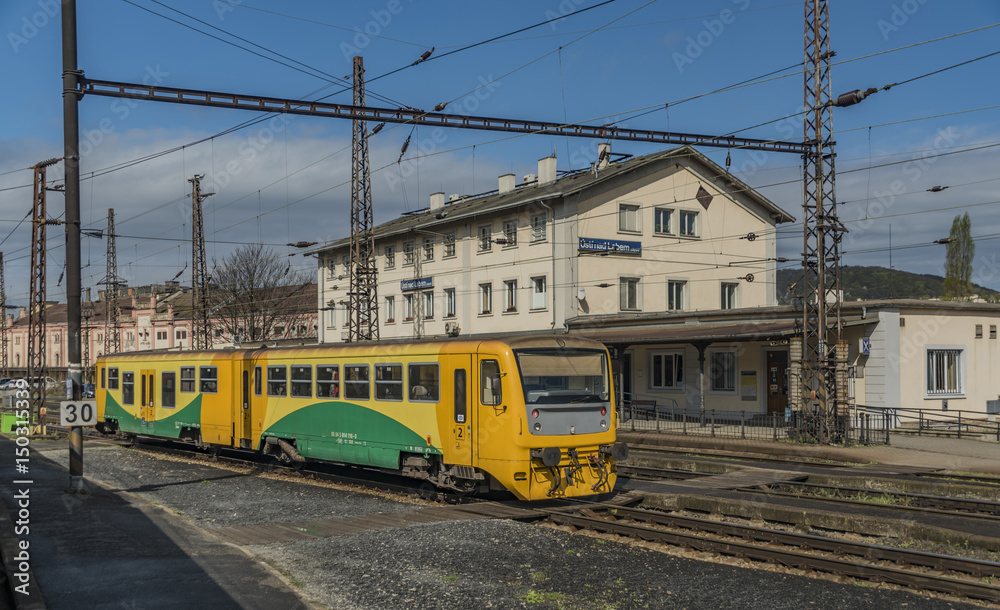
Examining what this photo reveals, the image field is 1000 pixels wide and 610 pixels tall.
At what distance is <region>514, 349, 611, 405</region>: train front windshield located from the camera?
13828 mm

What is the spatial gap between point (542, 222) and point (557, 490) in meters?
27.7

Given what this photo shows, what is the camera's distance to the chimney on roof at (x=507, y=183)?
48219 mm

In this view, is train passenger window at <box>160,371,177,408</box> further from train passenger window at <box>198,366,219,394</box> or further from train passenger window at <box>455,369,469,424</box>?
train passenger window at <box>455,369,469,424</box>

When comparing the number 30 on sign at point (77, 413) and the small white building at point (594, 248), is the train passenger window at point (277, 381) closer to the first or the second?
the number 30 on sign at point (77, 413)

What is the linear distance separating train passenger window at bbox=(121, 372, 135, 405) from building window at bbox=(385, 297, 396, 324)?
2402 cm

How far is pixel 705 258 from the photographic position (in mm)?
43531

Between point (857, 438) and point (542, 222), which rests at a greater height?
point (542, 222)

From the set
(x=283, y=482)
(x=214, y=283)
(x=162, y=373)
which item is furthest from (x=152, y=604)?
(x=214, y=283)

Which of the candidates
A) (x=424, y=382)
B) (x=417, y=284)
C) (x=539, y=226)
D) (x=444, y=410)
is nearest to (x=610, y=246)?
(x=539, y=226)

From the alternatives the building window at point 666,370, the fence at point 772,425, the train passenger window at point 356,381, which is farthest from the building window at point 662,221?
the train passenger window at point 356,381

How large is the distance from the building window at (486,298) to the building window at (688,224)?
9.82 metres

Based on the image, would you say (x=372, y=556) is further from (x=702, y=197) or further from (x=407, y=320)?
(x=407, y=320)

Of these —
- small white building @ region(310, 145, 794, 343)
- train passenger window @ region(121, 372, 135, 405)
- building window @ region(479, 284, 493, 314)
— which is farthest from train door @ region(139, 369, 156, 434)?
building window @ region(479, 284, 493, 314)

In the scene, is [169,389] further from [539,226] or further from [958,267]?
[958,267]
